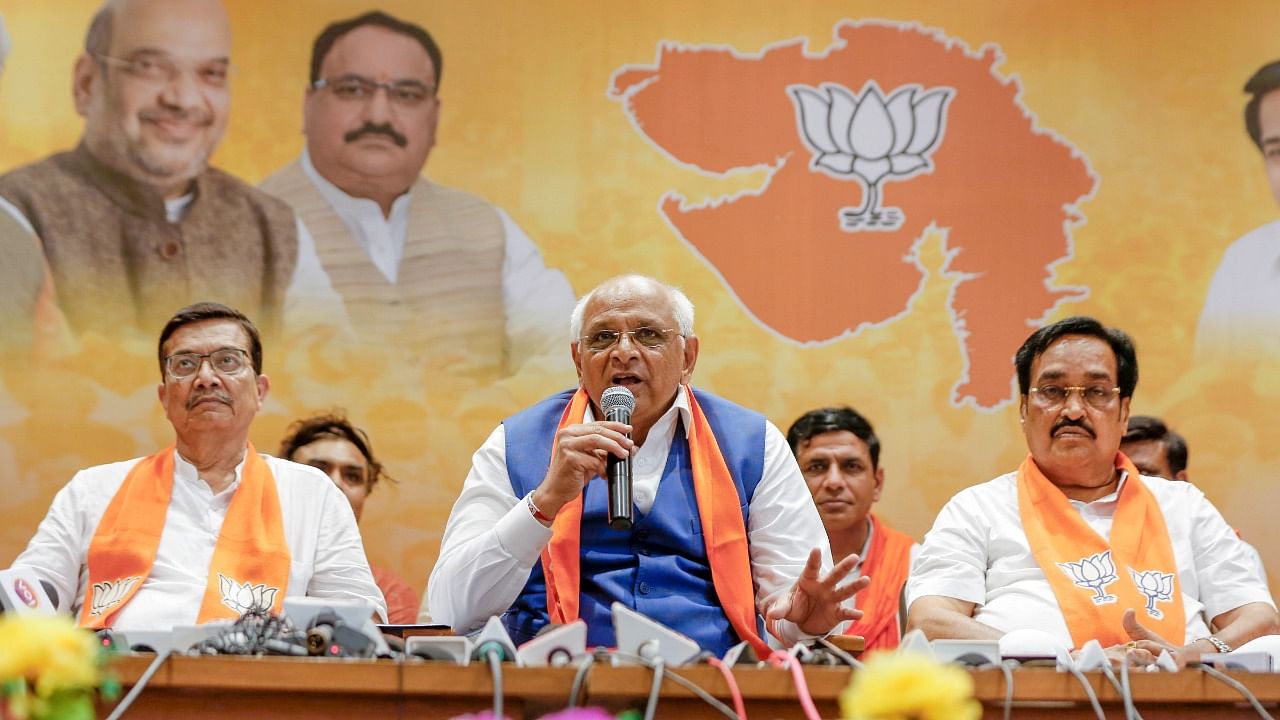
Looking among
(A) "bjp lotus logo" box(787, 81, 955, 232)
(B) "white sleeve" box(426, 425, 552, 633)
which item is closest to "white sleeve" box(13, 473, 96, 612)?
(B) "white sleeve" box(426, 425, 552, 633)

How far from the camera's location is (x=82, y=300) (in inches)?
193

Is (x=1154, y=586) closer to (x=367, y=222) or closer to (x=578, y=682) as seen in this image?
(x=578, y=682)

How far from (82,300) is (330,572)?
2083mm

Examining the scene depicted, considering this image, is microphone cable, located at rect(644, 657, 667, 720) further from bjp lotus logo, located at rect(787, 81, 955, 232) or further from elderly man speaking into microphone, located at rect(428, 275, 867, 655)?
bjp lotus logo, located at rect(787, 81, 955, 232)

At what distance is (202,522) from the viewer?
3.39 meters

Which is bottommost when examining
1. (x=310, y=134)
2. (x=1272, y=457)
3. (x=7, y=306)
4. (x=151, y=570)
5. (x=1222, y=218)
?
(x=151, y=570)

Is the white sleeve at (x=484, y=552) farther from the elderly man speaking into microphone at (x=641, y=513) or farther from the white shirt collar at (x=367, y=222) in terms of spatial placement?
the white shirt collar at (x=367, y=222)

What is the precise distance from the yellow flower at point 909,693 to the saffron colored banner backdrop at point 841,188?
3.48 metres

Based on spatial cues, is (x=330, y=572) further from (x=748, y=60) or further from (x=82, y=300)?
(x=748, y=60)

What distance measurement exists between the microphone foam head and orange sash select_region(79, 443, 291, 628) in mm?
902

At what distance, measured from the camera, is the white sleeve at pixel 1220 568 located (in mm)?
3119

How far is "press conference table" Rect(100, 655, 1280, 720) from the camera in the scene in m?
1.93

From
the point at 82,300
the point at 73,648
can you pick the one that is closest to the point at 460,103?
the point at 82,300

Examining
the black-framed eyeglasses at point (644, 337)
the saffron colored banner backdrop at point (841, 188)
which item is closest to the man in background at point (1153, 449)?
the saffron colored banner backdrop at point (841, 188)
